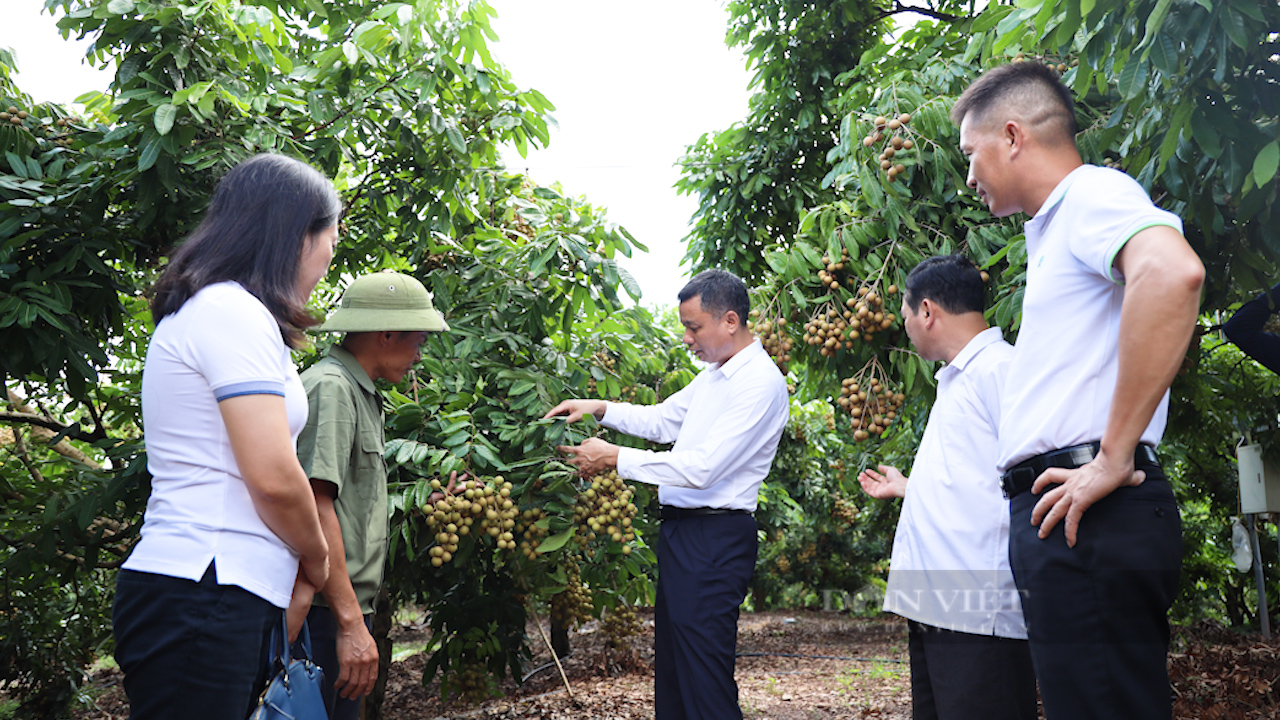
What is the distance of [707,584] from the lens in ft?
9.44

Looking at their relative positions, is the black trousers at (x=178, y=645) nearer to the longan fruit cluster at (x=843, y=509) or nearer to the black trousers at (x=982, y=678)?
the black trousers at (x=982, y=678)

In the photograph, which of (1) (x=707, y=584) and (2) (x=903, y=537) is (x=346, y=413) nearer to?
(1) (x=707, y=584)

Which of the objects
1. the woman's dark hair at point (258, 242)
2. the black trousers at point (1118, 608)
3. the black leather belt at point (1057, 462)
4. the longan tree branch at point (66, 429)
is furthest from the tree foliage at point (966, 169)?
the longan tree branch at point (66, 429)

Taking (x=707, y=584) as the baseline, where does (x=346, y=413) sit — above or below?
above

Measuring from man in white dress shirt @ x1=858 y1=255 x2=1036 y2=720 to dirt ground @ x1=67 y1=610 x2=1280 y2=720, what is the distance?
8.41ft

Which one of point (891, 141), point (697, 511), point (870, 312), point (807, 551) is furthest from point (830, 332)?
point (807, 551)

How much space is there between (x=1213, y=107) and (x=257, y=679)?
267 centimetres

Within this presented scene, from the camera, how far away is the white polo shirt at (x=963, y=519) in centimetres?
220

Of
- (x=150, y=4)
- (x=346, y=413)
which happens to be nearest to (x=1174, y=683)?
(x=346, y=413)

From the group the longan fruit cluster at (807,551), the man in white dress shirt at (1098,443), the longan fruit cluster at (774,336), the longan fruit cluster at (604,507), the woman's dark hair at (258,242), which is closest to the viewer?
the man in white dress shirt at (1098,443)

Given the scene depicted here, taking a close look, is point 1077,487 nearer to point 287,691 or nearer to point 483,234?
point 287,691

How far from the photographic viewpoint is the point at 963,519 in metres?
2.28

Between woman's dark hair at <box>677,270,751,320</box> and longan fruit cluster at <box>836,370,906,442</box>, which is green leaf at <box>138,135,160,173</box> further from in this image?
longan fruit cluster at <box>836,370,906,442</box>

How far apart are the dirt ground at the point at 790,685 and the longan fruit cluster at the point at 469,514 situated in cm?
254
